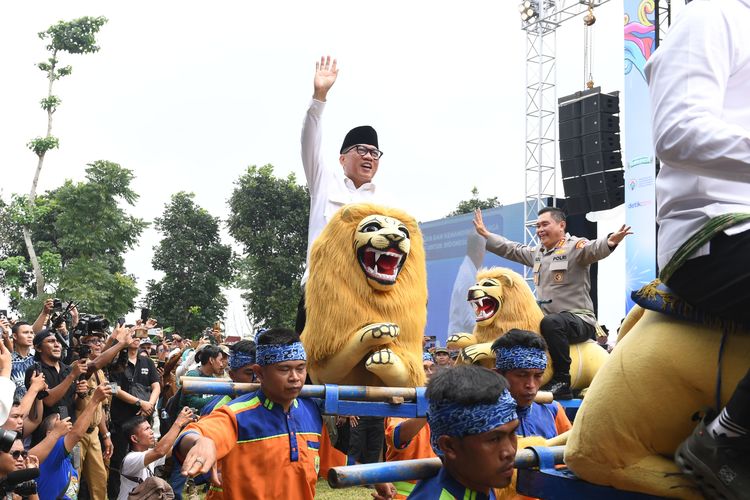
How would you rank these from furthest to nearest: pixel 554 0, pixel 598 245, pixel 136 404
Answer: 1. pixel 554 0
2. pixel 136 404
3. pixel 598 245

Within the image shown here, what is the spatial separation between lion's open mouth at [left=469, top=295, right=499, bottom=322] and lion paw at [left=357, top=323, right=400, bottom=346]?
1908 mm

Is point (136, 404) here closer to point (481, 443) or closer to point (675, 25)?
point (481, 443)

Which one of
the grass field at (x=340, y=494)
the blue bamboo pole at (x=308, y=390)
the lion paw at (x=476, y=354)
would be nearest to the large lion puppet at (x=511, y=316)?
the lion paw at (x=476, y=354)

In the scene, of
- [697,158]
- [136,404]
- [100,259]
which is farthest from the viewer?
[100,259]

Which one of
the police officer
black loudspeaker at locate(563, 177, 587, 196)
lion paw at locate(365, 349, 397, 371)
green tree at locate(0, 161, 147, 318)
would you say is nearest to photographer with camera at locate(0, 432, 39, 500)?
lion paw at locate(365, 349, 397, 371)

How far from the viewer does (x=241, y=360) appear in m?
5.55

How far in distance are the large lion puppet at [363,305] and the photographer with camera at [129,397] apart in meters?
3.99

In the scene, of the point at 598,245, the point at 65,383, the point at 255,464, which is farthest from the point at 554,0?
the point at 255,464

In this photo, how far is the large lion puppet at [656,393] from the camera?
2115 mm

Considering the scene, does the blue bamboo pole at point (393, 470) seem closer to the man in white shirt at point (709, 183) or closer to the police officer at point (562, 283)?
the man in white shirt at point (709, 183)

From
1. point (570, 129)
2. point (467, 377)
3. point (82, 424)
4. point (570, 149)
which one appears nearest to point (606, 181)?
point (570, 149)

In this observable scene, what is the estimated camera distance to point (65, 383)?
21.5 ft

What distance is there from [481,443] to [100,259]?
24.8 m

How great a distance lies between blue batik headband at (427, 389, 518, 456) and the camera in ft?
7.57
